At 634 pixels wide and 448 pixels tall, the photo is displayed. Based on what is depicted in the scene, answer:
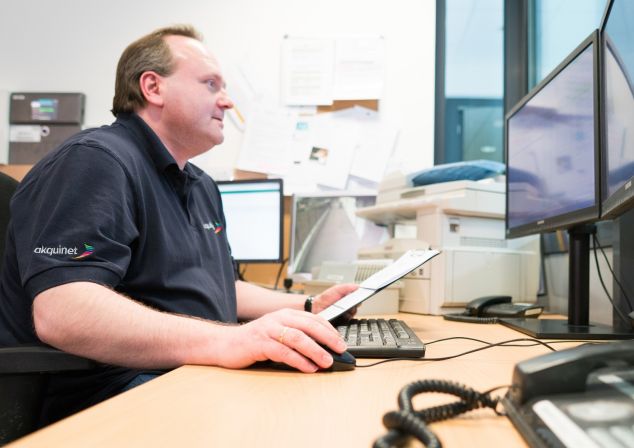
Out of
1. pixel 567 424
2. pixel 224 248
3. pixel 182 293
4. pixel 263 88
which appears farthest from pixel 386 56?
pixel 567 424

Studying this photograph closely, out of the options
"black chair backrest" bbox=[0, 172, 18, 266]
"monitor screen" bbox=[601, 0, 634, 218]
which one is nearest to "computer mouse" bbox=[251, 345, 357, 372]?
"monitor screen" bbox=[601, 0, 634, 218]

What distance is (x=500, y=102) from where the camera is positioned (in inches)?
93.7

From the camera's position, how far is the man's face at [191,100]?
1.24m

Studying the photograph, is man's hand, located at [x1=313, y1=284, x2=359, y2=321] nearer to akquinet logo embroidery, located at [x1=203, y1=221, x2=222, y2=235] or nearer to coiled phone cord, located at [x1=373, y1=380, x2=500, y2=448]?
akquinet logo embroidery, located at [x1=203, y1=221, x2=222, y2=235]

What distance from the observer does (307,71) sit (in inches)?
→ 88.9

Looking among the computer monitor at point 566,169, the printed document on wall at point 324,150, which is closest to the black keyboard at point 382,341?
the computer monitor at point 566,169

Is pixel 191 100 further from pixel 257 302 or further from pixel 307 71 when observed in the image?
pixel 307 71

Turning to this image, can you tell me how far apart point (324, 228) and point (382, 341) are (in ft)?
4.34

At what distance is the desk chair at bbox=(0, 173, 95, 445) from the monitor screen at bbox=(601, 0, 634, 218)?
0.85 m

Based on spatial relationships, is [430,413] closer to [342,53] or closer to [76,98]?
[342,53]

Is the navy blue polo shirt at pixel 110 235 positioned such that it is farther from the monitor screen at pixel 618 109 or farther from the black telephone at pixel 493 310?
the monitor screen at pixel 618 109

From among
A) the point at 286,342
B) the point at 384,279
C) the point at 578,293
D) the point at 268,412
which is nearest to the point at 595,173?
the point at 578,293

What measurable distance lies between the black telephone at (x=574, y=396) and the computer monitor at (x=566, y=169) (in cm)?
52

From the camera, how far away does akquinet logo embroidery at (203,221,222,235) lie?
1237mm
